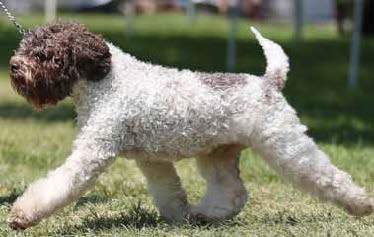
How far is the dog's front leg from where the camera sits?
589 centimetres

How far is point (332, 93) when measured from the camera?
1666 centimetres

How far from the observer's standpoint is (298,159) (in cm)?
637

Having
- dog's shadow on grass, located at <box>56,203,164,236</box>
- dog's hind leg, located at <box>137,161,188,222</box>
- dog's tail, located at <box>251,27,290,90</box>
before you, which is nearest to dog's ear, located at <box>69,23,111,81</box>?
dog's hind leg, located at <box>137,161,188,222</box>

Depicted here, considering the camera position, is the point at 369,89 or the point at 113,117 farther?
the point at 369,89

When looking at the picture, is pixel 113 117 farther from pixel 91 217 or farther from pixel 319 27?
pixel 319 27

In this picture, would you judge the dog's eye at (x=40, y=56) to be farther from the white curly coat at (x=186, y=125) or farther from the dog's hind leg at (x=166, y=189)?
the dog's hind leg at (x=166, y=189)

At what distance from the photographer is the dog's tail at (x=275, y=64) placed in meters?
6.58

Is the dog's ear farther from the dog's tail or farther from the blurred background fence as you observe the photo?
the blurred background fence

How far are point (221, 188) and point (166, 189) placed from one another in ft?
1.10

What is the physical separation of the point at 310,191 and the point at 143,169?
1001 mm

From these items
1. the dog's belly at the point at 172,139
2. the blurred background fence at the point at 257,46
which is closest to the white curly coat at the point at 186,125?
the dog's belly at the point at 172,139

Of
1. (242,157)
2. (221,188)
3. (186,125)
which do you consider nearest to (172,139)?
(186,125)

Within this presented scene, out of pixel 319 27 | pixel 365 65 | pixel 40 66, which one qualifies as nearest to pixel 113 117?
pixel 40 66

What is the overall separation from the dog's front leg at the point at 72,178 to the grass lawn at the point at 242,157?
304 millimetres
